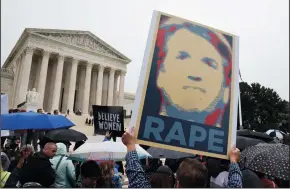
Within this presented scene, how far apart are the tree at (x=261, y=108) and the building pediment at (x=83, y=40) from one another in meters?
22.4

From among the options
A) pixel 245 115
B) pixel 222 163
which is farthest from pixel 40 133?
pixel 245 115

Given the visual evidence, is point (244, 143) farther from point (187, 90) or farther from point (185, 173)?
point (185, 173)

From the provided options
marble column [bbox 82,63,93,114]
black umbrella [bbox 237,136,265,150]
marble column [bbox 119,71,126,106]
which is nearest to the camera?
black umbrella [bbox 237,136,265,150]

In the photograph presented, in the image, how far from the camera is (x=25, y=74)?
133ft

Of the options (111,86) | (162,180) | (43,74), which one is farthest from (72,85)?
(162,180)

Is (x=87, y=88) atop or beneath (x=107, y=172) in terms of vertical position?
atop

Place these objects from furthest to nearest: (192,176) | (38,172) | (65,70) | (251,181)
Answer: (65,70), (38,172), (251,181), (192,176)

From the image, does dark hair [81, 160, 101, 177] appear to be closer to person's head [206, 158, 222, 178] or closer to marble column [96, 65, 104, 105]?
person's head [206, 158, 222, 178]

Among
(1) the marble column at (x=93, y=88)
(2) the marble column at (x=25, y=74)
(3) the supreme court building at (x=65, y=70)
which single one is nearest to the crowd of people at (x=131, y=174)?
(2) the marble column at (x=25, y=74)

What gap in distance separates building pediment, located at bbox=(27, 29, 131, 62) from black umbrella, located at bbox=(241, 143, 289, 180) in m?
43.1

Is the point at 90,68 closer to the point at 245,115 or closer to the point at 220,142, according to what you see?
the point at 245,115

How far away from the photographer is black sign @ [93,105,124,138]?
20.2 feet

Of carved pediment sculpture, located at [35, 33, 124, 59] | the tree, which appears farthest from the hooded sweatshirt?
the tree

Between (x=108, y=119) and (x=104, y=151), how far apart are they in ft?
3.85
